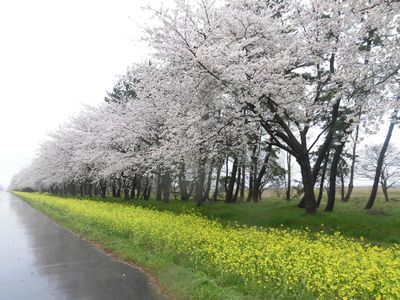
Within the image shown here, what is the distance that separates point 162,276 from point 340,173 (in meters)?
31.2

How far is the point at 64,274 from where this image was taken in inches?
419

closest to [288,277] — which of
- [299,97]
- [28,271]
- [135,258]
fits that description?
[135,258]

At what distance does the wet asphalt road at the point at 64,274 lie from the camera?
348 inches

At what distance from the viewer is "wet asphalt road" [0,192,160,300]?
29.0 ft

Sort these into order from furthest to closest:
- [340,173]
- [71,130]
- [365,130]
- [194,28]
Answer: [71,130], [340,173], [194,28], [365,130]

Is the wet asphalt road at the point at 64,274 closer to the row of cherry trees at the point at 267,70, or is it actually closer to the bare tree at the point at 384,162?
the row of cherry trees at the point at 267,70

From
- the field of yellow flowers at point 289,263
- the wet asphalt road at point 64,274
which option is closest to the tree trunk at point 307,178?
the field of yellow flowers at point 289,263

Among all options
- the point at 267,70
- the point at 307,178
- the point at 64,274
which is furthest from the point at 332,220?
the point at 64,274

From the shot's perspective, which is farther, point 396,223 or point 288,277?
point 396,223

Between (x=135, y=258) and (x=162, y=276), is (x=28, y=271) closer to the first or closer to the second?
(x=135, y=258)

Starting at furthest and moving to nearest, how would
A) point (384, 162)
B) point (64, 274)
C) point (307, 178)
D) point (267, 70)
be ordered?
1. point (384, 162)
2. point (307, 178)
3. point (267, 70)
4. point (64, 274)

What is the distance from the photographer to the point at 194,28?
15.8 m

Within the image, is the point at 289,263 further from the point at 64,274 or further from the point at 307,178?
the point at 307,178

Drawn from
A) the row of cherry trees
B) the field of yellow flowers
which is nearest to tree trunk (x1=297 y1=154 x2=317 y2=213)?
the row of cherry trees
